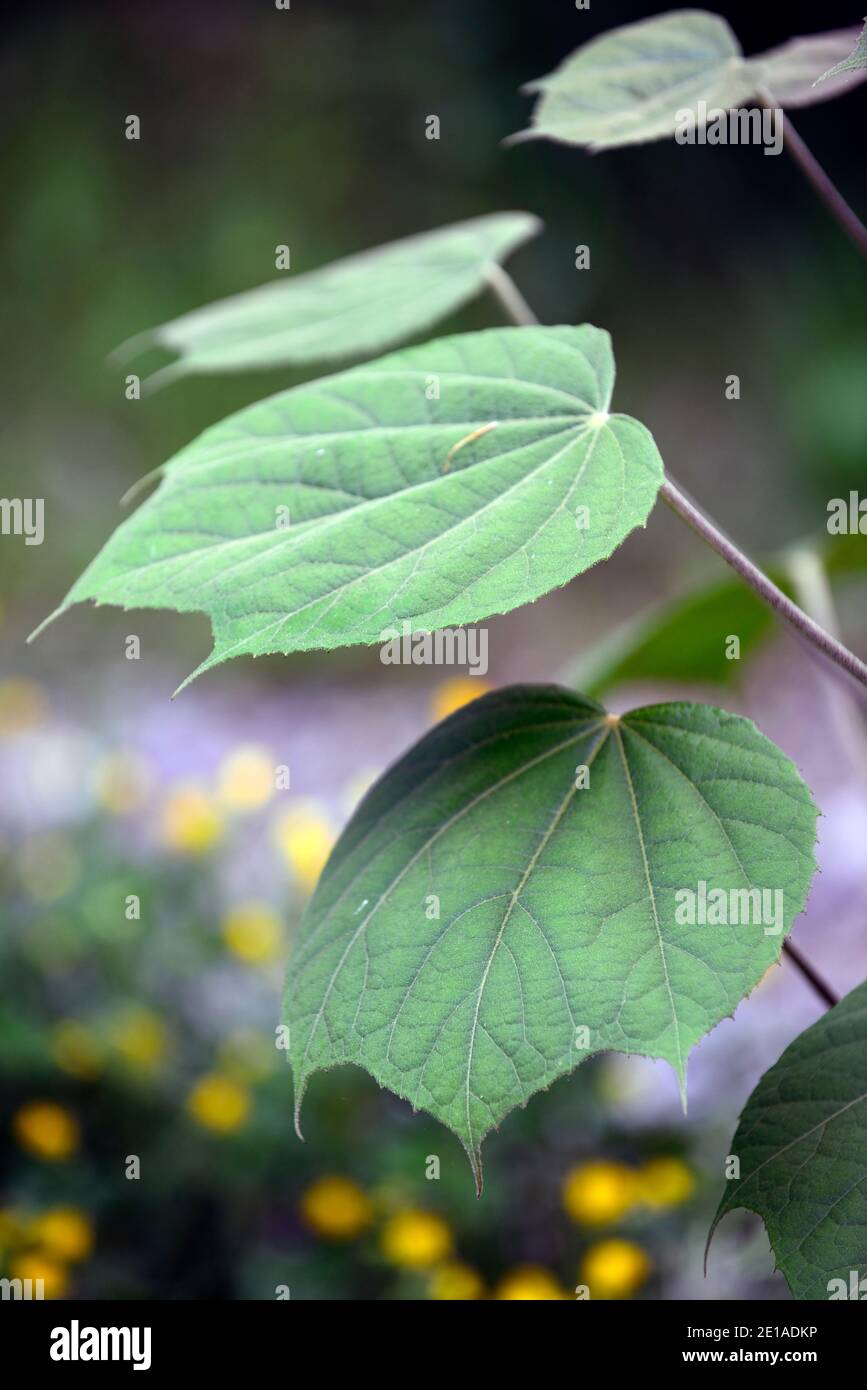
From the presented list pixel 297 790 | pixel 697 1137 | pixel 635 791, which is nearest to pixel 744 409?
pixel 297 790

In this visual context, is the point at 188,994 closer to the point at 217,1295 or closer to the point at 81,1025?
the point at 81,1025

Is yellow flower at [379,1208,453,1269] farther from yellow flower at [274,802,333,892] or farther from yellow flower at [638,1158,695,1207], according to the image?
yellow flower at [274,802,333,892]

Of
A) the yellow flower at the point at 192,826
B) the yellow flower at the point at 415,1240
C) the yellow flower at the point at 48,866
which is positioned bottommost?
the yellow flower at the point at 415,1240

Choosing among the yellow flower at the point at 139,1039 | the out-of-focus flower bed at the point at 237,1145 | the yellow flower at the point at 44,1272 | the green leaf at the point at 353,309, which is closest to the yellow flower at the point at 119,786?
the out-of-focus flower bed at the point at 237,1145

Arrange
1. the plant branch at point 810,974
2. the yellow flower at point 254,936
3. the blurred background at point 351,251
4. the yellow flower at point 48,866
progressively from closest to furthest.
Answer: the plant branch at point 810,974 → the yellow flower at point 254,936 → the yellow flower at point 48,866 → the blurred background at point 351,251

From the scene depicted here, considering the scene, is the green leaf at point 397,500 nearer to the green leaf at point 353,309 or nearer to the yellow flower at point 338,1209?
the green leaf at point 353,309

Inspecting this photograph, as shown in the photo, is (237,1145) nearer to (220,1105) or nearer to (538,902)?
(220,1105)
